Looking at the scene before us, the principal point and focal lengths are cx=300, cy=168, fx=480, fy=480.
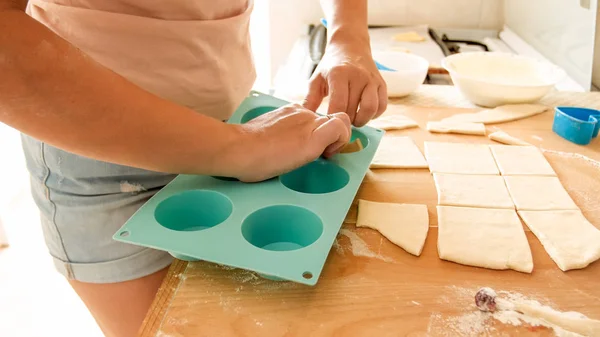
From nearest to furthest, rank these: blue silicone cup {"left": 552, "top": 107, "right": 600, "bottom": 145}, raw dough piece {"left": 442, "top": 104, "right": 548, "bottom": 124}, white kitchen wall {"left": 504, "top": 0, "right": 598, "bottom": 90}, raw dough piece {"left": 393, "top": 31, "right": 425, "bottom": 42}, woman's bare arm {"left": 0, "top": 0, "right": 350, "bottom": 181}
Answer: woman's bare arm {"left": 0, "top": 0, "right": 350, "bottom": 181} → blue silicone cup {"left": 552, "top": 107, "right": 600, "bottom": 145} → raw dough piece {"left": 442, "top": 104, "right": 548, "bottom": 124} → white kitchen wall {"left": 504, "top": 0, "right": 598, "bottom": 90} → raw dough piece {"left": 393, "top": 31, "right": 425, "bottom": 42}

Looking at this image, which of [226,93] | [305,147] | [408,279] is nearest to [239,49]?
[226,93]

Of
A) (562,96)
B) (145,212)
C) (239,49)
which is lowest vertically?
(562,96)

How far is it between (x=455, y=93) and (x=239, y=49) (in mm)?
740

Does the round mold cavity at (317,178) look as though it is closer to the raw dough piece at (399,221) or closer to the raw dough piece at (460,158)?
the raw dough piece at (399,221)

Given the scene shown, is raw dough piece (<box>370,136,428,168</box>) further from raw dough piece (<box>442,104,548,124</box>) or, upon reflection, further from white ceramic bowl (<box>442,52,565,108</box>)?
white ceramic bowl (<box>442,52,565,108</box>)

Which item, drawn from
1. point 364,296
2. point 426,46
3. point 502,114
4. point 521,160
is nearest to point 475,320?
point 364,296

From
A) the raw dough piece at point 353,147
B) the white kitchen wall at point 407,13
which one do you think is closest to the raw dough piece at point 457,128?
the raw dough piece at point 353,147

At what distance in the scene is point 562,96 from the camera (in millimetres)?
1295

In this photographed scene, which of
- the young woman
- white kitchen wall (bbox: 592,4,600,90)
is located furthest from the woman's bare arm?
white kitchen wall (bbox: 592,4,600,90)

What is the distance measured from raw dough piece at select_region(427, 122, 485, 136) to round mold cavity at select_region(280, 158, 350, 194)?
340mm

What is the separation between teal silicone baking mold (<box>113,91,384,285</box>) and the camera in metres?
0.59

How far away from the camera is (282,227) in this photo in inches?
28.1

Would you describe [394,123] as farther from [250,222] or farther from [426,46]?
[426,46]

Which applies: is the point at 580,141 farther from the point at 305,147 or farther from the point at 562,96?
the point at 305,147
